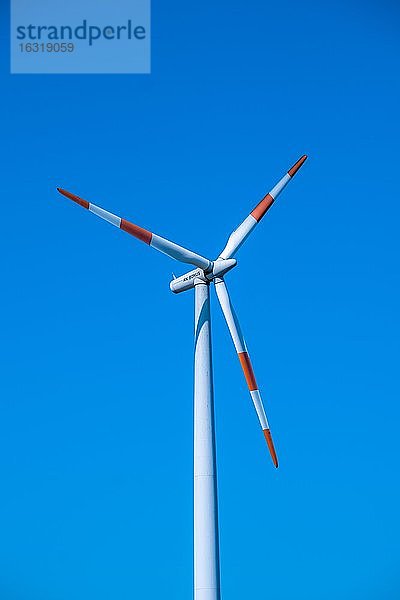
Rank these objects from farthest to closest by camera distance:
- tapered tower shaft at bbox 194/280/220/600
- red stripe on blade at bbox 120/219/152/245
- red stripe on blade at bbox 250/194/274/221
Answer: red stripe on blade at bbox 250/194/274/221
red stripe on blade at bbox 120/219/152/245
tapered tower shaft at bbox 194/280/220/600

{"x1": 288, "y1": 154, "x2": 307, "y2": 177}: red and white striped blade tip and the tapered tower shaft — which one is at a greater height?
{"x1": 288, "y1": 154, "x2": 307, "y2": 177}: red and white striped blade tip

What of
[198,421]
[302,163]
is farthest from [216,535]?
[302,163]

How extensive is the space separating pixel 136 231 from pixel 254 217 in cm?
497

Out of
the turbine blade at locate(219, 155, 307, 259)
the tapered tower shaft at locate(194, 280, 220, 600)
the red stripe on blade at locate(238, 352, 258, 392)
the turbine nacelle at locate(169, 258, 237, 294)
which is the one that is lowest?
the tapered tower shaft at locate(194, 280, 220, 600)

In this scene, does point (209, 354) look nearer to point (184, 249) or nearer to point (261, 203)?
point (184, 249)

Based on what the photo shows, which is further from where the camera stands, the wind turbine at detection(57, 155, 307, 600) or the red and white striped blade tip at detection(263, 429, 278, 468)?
the red and white striped blade tip at detection(263, 429, 278, 468)

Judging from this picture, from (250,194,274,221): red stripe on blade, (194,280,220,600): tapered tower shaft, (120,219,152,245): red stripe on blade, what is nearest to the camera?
(194,280,220,600): tapered tower shaft

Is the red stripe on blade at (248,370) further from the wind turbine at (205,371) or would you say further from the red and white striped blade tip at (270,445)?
the red and white striped blade tip at (270,445)

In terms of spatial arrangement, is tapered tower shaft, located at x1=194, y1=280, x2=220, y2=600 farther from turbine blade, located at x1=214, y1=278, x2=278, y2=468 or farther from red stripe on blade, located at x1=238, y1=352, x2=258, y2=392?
red stripe on blade, located at x1=238, y1=352, x2=258, y2=392

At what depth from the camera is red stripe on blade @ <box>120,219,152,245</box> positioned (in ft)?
91.8

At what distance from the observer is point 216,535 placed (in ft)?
84.0

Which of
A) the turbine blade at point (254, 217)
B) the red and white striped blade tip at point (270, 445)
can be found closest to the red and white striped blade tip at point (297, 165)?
the turbine blade at point (254, 217)

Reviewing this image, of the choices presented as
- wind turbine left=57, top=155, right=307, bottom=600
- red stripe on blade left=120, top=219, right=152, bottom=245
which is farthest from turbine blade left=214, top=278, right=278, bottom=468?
red stripe on blade left=120, top=219, right=152, bottom=245

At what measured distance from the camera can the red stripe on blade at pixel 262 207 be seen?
31266 millimetres
